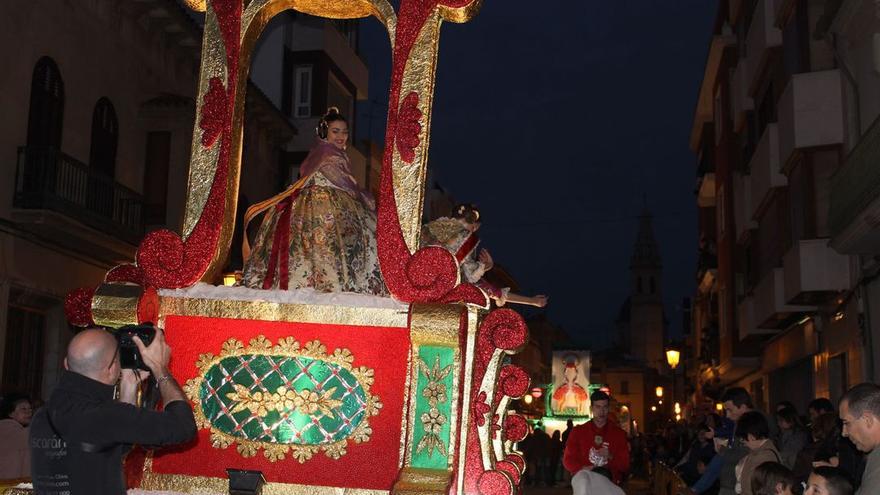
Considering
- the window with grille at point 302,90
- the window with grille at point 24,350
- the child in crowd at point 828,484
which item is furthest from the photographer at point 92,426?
the window with grille at point 302,90

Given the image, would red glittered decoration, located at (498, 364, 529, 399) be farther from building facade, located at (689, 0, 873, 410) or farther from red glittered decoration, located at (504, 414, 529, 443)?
building facade, located at (689, 0, 873, 410)

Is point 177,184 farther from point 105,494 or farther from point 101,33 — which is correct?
point 105,494

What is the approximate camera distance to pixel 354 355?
4848mm

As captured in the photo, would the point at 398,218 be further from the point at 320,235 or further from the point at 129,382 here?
the point at 129,382

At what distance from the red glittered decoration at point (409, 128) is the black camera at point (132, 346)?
165 centimetres

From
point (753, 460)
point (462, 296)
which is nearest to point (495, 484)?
point (462, 296)

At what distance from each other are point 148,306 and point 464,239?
2.28 m

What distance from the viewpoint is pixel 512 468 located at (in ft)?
15.6

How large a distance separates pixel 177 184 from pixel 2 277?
5.45 m

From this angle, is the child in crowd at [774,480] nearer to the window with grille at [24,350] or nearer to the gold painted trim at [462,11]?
the gold painted trim at [462,11]

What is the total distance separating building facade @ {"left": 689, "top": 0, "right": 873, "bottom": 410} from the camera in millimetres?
17188

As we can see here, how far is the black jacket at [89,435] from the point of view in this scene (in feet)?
11.5

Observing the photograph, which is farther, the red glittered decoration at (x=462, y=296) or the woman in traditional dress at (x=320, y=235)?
the woman in traditional dress at (x=320, y=235)

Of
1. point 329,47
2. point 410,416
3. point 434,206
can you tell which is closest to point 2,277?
point 410,416
